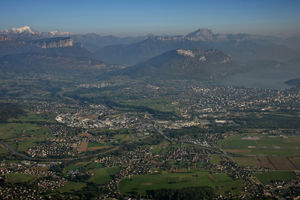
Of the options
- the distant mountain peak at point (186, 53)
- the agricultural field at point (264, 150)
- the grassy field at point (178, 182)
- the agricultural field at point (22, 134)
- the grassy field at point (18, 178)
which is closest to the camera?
the grassy field at point (178, 182)

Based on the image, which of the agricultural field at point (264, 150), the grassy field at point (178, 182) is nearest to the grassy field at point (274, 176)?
the agricultural field at point (264, 150)

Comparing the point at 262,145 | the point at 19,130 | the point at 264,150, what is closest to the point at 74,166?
the point at 19,130

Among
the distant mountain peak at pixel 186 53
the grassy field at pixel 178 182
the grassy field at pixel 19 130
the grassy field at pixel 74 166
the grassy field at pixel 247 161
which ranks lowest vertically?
the grassy field at pixel 74 166

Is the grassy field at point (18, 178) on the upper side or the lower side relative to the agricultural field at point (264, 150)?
lower

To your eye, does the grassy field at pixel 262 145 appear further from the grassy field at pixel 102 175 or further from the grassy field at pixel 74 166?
the grassy field at pixel 74 166

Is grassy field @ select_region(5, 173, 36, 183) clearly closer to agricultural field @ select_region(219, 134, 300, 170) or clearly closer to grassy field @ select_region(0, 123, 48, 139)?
grassy field @ select_region(0, 123, 48, 139)

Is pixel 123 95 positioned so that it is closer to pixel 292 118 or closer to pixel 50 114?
pixel 50 114

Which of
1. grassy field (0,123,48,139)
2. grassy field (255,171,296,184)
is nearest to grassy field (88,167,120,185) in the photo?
grassy field (255,171,296,184)
